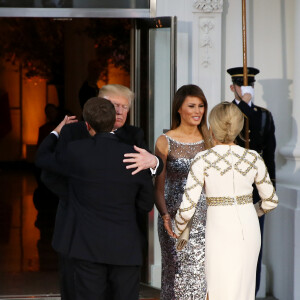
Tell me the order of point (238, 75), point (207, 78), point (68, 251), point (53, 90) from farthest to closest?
point (53, 90) → point (207, 78) → point (238, 75) → point (68, 251)

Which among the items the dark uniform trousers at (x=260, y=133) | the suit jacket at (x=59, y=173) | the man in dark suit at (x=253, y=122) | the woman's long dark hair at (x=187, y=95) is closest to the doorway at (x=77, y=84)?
the man in dark suit at (x=253, y=122)


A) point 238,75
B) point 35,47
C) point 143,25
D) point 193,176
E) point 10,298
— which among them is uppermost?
point 35,47

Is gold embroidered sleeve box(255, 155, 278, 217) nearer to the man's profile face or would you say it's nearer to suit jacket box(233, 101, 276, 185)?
the man's profile face

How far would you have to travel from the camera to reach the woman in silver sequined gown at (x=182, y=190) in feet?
17.9

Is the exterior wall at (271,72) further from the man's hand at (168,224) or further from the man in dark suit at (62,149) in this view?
the man in dark suit at (62,149)

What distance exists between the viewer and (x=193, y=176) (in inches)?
183

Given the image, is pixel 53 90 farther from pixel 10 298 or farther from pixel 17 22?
pixel 10 298

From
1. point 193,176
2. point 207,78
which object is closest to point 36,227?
point 207,78

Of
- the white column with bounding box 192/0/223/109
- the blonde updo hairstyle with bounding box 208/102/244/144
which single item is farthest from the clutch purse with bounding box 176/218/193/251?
the white column with bounding box 192/0/223/109

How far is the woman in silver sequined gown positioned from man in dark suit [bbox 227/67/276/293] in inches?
31.9

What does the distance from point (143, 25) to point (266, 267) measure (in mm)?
2498

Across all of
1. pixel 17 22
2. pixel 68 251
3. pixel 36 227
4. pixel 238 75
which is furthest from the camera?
pixel 17 22

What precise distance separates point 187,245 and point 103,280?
117cm

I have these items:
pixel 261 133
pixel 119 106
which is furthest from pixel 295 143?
pixel 119 106
